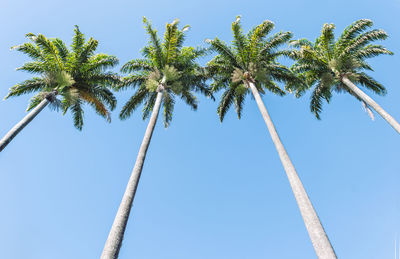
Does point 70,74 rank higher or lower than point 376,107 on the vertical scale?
higher

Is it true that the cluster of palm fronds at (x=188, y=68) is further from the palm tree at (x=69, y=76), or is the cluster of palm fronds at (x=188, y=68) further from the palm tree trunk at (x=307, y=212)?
the palm tree trunk at (x=307, y=212)

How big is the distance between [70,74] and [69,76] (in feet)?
2.67

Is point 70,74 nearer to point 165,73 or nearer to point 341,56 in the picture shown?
point 165,73

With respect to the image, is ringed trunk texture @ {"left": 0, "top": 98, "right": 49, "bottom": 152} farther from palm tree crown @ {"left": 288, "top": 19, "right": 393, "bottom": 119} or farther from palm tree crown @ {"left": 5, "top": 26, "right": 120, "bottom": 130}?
palm tree crown @ {"left": 288, "top": 19, "right": 393, "bottom": 119}

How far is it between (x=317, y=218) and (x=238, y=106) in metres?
12.2

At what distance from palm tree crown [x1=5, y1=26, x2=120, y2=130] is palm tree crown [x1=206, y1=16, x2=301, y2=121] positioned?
→ 757 centimetres

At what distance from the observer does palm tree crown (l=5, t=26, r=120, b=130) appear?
46.4 ft

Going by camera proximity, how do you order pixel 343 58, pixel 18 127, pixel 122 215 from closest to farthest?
1. pixel 122 215
2. pixel 18 127
3. pixel 343 58

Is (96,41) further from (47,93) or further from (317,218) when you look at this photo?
(317,218)

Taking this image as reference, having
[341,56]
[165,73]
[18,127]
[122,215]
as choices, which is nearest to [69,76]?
[18,127]

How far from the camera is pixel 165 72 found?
46.7 feet

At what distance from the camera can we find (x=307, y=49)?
16406 millimetres

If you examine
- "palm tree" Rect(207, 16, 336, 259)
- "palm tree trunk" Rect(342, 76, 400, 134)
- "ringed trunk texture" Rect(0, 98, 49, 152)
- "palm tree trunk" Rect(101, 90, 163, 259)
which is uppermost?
"palm tree" Rect(207, 16, 336, 259)

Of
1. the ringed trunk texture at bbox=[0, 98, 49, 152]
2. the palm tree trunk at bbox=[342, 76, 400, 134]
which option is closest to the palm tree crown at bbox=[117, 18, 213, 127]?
the ringed trunk texture at bbox=[0, 98, 49, 152]
